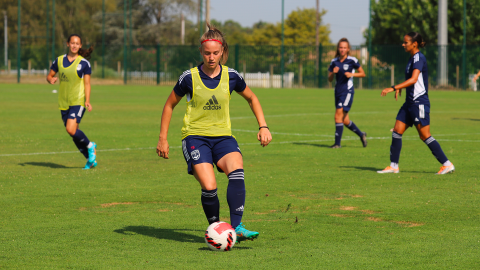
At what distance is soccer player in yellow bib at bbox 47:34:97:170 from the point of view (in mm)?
10609

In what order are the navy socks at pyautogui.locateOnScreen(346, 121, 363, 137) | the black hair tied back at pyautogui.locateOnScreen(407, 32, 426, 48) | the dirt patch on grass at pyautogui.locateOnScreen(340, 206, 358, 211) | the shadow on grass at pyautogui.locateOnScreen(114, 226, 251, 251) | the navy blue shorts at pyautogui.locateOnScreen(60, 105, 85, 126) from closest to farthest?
1. the shadow on grass at pyautogui.locateOnScreen(114, 226, 251, 251)
2. the dirt patch on grass at pyautogui.locateOnScreen(340, 206, 358, 211)
3. the black hair tied back at pyautogui.locateOnScreen(407, 32, 426, 48)
4. the navy blue shorts at pyautogui.locateOnScreen(60, 105, 85, 126)
5. the navy socks at pyautogui.locateOnScreen(346, 121, 363, 137)

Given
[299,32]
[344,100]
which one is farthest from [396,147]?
[299,32]

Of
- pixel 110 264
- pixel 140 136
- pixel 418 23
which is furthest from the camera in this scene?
pixel 418 23

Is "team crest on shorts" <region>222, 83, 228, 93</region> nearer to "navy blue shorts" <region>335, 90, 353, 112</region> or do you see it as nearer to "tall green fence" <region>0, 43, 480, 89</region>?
"navy blue shorts" <region>335, 90, 353, 112</region>

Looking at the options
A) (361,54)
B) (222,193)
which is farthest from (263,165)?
(361,54)

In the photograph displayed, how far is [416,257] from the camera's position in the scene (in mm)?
5266

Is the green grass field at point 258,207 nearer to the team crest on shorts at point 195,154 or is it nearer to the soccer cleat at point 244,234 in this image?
the soccer cleat at point 244,234

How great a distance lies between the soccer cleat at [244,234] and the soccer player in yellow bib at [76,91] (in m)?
5.42

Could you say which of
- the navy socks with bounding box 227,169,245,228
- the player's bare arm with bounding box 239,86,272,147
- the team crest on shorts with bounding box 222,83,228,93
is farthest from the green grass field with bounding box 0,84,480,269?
the team crest on shorts with bounding box 222,83,228,93

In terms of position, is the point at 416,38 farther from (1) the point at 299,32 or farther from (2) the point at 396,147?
(1) the point at 299,32

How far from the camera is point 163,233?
20.3 ft

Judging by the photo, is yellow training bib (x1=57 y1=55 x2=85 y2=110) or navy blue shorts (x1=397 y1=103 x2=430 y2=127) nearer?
navy blue shorts (x1=397 y1=103 x2=430 y2=127)

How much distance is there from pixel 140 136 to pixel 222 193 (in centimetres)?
732

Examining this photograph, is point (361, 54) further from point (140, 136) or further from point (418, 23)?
point (140, 136)
